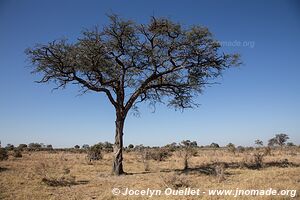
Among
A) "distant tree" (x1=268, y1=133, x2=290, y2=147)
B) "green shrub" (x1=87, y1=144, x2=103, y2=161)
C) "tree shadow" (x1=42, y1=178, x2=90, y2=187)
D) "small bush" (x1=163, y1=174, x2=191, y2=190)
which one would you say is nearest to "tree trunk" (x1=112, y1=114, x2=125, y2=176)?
"tree shadow" (x1=42, y1=178, x2=90, y2=187)

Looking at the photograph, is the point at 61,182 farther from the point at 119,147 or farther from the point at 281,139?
the point at 281,139

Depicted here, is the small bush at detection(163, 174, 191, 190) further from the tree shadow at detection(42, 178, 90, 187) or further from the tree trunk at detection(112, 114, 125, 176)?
the tree trunk at detection(112, 114, 125, 176)

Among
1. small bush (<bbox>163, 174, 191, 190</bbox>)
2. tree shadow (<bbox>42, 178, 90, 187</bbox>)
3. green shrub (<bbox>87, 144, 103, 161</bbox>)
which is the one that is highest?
green shrub (<bbox>87, 144, 103, 161</bbox>)

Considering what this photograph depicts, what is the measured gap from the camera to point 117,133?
17.1 meters

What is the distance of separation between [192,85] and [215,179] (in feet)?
21.4

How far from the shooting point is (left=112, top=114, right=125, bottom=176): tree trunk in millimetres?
16719

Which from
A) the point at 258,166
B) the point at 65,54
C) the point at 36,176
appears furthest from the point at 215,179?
the point at 65,54

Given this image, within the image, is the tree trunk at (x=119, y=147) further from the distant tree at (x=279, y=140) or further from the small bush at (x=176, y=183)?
the distant tree at (x=279, y=140)

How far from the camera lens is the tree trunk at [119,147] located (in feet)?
54.9

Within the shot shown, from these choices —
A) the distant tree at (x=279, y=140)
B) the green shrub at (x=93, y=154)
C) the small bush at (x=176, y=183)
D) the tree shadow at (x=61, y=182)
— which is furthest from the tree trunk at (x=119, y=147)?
the distant tree at (x=279, y=140)

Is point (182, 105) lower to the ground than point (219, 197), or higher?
higher

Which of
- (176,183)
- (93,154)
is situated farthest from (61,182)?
(93,154)

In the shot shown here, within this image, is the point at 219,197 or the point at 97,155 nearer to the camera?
the point at 219,197

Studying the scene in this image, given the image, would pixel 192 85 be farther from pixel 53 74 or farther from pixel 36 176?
pixel 36 176
